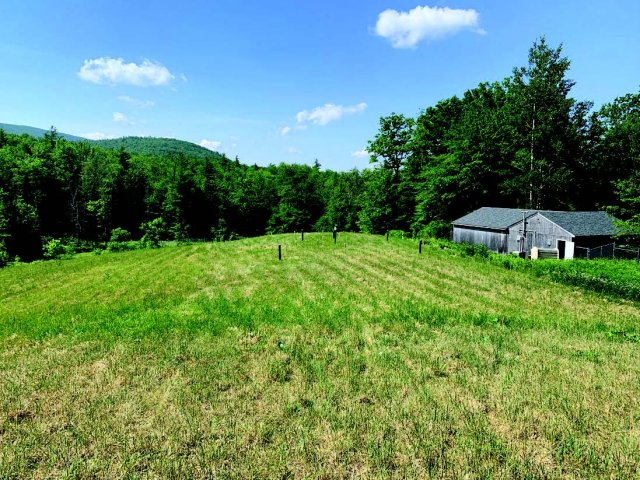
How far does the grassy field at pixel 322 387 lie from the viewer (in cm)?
542

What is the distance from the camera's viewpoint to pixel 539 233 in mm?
35375

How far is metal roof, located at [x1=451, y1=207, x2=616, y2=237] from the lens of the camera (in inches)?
1329

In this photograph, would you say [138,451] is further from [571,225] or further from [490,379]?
[571,225]

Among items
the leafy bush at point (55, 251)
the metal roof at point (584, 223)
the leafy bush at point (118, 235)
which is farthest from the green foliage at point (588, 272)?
the leafy bush at point (55, 251)

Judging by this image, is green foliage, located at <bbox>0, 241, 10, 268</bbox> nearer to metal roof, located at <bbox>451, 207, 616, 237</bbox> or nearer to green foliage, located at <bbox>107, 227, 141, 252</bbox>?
green foliage, located at <bbox>107, 227, 141, 252</bbox>

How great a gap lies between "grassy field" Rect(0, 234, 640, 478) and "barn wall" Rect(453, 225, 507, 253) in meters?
23.9

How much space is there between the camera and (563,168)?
136 feet

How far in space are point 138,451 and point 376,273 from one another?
1743 centimetres

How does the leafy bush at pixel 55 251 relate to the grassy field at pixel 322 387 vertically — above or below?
below

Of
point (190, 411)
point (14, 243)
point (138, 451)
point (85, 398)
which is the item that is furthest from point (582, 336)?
point (14, 243)

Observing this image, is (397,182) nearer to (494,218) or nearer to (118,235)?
(494,218)

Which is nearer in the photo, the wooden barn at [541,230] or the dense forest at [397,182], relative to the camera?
the wooden barn at [541,230]

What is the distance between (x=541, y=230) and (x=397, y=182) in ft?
88.3

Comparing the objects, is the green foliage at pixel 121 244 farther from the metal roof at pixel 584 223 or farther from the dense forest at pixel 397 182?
the metal roof at pixel 584 223
